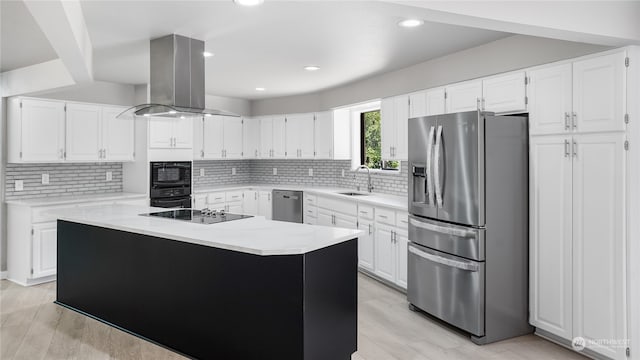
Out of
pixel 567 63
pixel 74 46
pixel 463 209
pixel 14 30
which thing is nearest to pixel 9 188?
pixel 14 30

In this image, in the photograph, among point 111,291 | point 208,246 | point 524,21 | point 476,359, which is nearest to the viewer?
point 524,21

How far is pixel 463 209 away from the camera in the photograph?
3412 mm

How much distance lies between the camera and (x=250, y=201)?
7.07 m

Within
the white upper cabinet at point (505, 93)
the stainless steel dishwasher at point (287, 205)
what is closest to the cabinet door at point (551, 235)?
the white upper cabinet at point (505, 93)

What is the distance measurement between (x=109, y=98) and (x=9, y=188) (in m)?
1.63

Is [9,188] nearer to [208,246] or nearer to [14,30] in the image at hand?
[14,30]

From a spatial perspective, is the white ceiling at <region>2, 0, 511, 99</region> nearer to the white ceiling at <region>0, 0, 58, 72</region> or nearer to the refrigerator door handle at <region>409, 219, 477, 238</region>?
the white ceiling at <region>0, 0, 58, 72</region>

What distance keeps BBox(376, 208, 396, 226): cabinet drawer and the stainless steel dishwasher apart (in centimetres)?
191

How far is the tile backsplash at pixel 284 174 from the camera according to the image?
6.31m

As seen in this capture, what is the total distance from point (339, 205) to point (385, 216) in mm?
1024

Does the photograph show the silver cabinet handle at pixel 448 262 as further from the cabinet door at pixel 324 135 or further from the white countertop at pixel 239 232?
the cabinet door at pixel 324 135

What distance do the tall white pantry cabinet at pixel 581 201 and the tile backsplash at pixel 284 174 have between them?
101 inches

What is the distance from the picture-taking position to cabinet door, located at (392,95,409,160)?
4805 millimetres

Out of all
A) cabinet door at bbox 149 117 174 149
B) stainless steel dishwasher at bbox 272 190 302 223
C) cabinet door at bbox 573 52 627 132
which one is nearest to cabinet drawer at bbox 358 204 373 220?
stainless steel dishwasher at bbox 272 190 302 223
